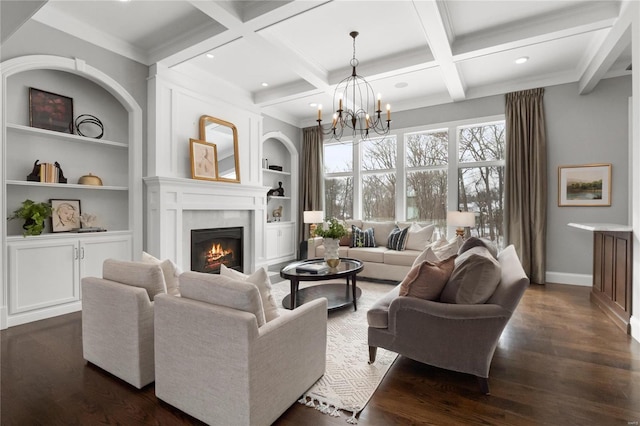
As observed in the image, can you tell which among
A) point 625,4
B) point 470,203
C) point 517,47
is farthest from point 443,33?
point 470,203

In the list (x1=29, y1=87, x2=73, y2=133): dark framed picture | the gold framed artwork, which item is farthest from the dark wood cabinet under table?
(x1=29, y1=87, x2=73, y2=133): dark framed picture

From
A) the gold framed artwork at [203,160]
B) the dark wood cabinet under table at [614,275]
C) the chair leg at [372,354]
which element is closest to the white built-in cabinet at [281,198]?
the gold framed artwork at [203,160]

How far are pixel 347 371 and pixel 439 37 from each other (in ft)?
10.8

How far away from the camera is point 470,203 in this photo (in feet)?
17.5

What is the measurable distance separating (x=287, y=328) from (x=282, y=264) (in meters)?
4.81

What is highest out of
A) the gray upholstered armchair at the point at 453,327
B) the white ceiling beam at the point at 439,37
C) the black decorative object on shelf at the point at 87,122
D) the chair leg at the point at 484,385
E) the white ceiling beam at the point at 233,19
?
the white ceiling beam at the point at 233,19

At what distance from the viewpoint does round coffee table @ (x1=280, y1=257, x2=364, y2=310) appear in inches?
125

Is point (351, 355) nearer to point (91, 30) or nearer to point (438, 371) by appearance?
point (438, 371)

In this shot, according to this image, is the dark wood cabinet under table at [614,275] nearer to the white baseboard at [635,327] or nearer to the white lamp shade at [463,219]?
the white baseboard at [635,327]

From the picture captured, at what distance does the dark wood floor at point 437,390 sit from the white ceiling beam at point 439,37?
2979mm

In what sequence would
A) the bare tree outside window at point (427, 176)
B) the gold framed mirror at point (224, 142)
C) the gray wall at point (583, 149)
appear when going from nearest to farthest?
the gray wall at point (583, 149)
the gold framed mirror at point (224, 142)
the bare tree outside window at point (427, 176)

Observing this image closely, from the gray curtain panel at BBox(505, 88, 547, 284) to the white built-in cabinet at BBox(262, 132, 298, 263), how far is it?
13.1 ft

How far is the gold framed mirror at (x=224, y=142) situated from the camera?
473 cm

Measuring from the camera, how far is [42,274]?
3.20 m
